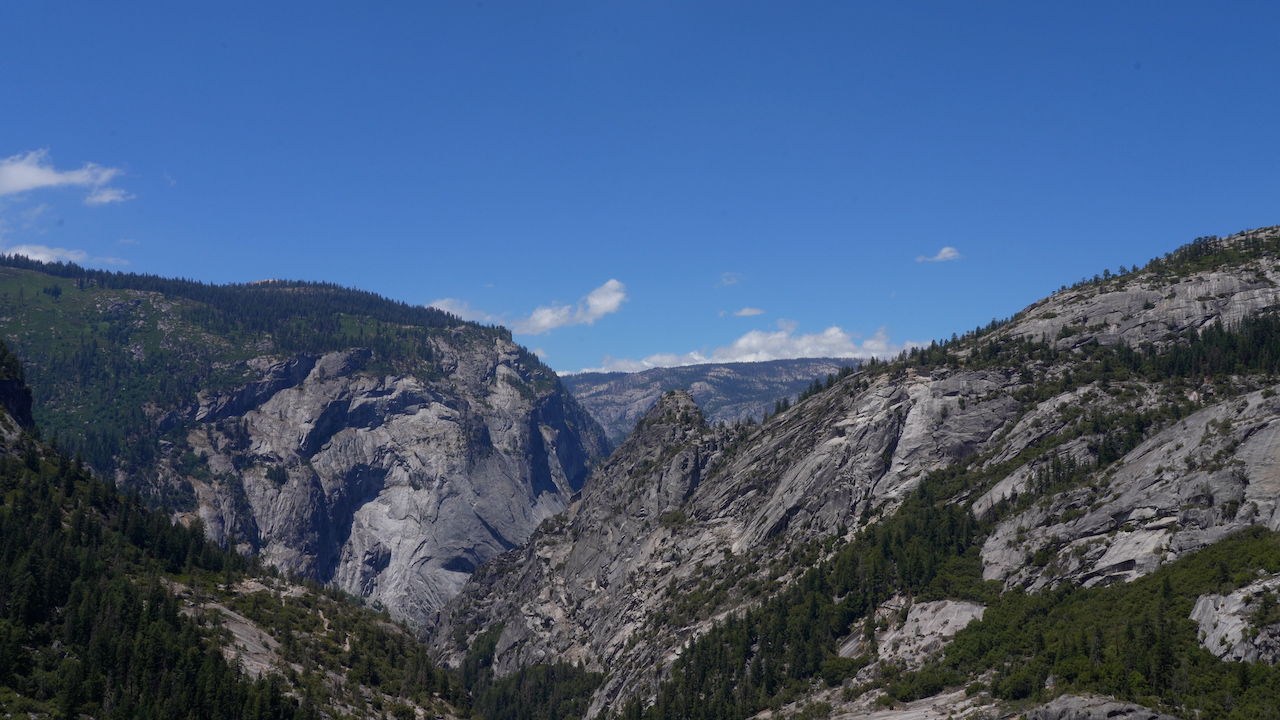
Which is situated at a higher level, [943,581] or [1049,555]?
[1049,555]

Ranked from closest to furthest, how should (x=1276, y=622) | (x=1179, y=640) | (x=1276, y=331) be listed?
(x=1276, y=622) < (x=1179, y=640) < (x=1276, y=331)

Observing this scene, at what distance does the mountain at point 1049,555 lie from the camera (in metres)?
103

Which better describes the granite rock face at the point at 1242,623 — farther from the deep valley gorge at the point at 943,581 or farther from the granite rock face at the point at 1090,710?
the granite rock face at the point at 1090,710

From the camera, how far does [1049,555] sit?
13825 cm

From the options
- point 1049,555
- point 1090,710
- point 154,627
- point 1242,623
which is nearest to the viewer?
point 1090,710

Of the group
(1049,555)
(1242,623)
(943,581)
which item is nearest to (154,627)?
(943,581)

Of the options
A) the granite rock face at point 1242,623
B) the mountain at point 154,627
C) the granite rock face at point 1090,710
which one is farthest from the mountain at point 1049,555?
the mountain at point 154,627

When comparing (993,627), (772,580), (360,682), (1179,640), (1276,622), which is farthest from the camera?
(772,580)

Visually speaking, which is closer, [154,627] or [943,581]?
[154,627]

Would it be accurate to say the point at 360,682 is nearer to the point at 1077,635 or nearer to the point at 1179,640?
the point at 1077,635

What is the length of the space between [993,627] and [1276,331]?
91657 millimetres

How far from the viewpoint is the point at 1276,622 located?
94.4m

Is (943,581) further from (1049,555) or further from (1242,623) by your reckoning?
(1242,623)

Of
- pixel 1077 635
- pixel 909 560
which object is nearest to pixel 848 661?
pixel 909 560
